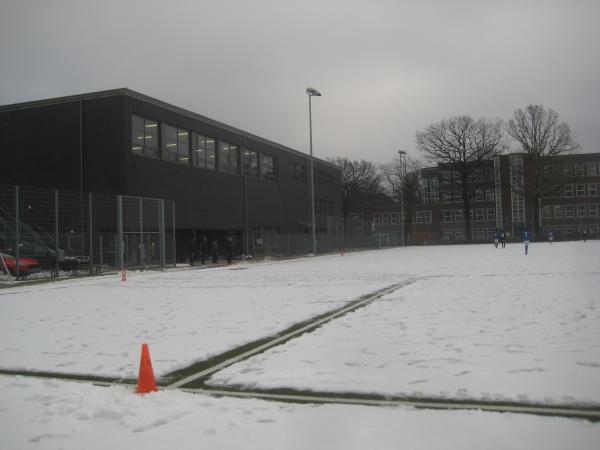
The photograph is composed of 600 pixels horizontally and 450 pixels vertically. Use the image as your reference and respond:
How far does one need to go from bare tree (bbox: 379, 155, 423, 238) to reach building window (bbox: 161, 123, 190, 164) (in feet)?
198

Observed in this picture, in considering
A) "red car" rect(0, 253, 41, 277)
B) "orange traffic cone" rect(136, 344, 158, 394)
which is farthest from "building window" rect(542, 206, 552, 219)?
"orange traffic cone" rect(136, 344, 158, 394)

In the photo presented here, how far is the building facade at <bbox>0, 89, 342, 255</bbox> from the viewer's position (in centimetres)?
3164

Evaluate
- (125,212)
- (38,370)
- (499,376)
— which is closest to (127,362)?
(38,370)

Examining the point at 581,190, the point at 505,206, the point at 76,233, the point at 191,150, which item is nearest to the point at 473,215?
the point at 505,206

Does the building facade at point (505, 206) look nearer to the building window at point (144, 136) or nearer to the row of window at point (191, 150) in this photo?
the row of window at point (191, 150)

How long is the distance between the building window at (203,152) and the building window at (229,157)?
987 mm

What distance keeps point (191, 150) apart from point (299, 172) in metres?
19.8

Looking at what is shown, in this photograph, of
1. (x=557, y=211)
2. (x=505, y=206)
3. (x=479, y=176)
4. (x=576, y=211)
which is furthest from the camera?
(x=505, y=206)

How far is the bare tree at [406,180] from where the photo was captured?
95.2m

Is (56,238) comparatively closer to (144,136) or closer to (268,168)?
(144,136)

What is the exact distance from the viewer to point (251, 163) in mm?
46375

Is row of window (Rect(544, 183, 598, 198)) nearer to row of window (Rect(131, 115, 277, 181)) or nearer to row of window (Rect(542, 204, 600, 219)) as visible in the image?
row of window (Rect(542, 204, 600, 219))

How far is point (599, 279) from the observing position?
14711 mm

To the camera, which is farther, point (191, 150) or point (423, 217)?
point (423, 217)
